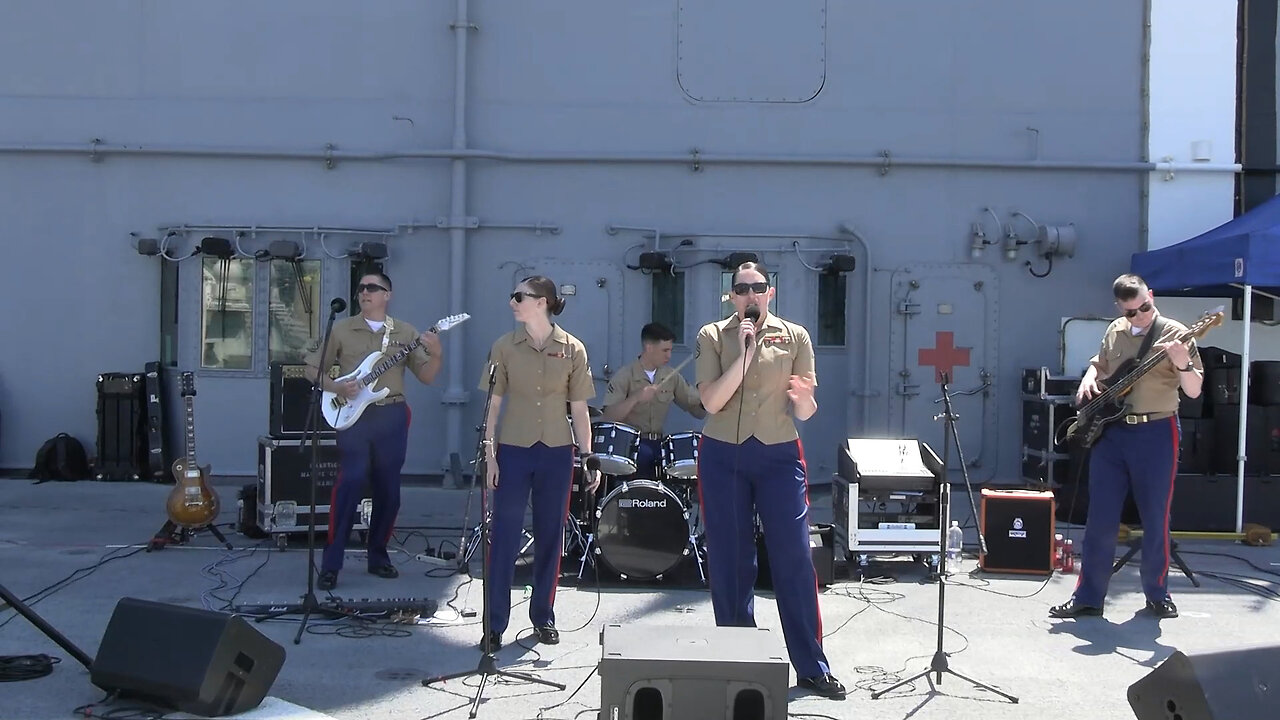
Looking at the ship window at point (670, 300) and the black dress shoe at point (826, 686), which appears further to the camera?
the ship window at point (670, 300)

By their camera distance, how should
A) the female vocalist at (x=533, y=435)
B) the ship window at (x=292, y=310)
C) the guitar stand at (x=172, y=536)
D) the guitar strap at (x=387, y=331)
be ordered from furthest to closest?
1. the ship window at (x=292, y=310)
2. the guitar stand at (x=172, y=536)
3. the guitar strap at (x=387, y=331)
4. the female vocalist at (x=533, y=435)

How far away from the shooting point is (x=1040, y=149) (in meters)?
10.3

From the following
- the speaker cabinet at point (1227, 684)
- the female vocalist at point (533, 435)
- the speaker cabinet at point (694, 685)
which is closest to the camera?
the speaker cabinet at point (1227, 684)

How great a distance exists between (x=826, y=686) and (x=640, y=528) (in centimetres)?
218

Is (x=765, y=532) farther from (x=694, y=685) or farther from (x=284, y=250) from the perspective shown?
(x=284, y=250)

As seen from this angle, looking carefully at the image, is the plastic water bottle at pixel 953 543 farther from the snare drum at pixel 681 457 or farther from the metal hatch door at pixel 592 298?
the metal hatch door at pixel 592 298

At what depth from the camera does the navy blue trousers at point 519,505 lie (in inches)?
216

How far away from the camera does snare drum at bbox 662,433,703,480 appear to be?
22.8 feet

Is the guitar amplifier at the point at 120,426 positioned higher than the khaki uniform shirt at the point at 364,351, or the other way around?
the khaki uniform shirt at the point at 364,351

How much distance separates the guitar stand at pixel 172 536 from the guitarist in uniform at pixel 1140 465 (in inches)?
214

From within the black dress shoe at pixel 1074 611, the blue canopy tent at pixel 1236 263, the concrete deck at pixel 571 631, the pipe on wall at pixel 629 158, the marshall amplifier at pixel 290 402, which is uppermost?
the pipe on wall at pixel 629 158

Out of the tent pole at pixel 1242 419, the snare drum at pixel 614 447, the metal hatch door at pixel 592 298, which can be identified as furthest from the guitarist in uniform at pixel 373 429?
the tent pole at pixel 1242 419

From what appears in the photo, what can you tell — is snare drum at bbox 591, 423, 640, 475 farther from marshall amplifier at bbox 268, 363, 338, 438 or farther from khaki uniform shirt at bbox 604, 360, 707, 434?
marshall amplifier at bbox 268, 363, 338, 438

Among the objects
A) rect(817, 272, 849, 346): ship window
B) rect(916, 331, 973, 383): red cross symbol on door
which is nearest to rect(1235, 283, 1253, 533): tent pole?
rect(916, 331, 973, 383): red cross symbol on door
